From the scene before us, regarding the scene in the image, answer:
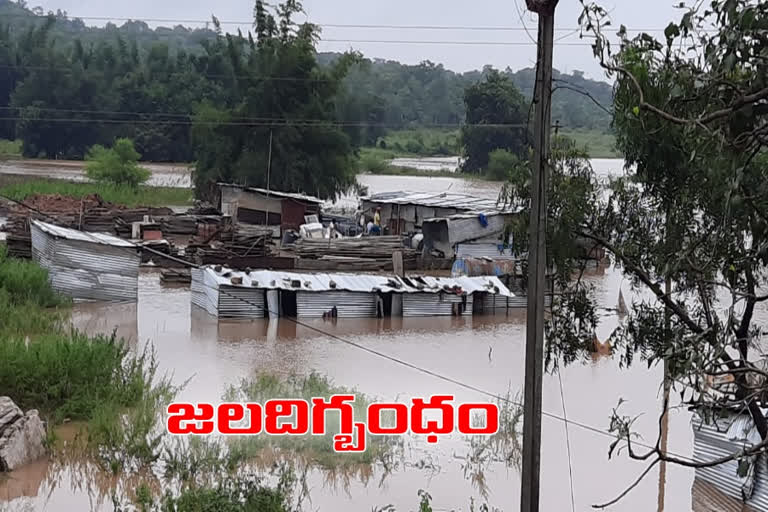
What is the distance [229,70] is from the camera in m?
→ 46.0

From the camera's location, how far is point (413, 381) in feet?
49.7

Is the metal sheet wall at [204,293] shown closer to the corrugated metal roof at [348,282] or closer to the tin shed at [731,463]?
the corrugated metal roof at [348,282]

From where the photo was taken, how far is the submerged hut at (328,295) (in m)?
19.6

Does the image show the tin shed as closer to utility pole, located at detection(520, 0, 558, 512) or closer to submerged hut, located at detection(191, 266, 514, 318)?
utility pole, located at detection(520, 0, 558, 512)

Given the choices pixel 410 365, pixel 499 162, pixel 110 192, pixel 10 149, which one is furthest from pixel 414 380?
pixel 10 149

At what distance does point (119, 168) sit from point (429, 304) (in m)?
21.7

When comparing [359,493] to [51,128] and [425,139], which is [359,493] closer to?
[51,128]

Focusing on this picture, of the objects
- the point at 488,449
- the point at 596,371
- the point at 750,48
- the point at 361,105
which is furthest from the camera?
the point at 361,105

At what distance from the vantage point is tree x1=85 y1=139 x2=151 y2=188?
38.7m

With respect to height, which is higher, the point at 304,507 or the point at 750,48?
the point at 750,48

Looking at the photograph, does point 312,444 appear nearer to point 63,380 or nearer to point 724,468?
point 63,380

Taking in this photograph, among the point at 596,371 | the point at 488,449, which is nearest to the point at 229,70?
the point at 596,371

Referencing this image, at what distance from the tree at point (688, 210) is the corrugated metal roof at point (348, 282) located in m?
12.4

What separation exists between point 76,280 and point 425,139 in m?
44.6
